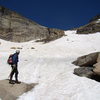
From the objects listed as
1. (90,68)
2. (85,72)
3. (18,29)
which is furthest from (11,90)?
(18,29)

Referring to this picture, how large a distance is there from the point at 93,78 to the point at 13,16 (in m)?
47.3

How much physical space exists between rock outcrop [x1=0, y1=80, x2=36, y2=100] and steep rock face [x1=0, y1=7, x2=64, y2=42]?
127 ft

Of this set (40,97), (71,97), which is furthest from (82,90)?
(40,97)

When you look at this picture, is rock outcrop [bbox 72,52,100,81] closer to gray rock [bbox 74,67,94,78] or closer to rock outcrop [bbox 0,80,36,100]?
gray rock [bbox 74,67,94,78]

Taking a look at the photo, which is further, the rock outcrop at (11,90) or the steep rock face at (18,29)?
the steep rock face at (18,29)

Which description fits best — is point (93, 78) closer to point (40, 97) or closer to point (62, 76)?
point (62, 76)

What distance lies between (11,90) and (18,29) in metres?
44.0

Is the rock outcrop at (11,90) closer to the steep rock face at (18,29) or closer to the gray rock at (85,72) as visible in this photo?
the gray rock at (85,72)

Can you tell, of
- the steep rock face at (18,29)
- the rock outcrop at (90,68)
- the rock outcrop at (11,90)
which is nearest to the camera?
the rock outcrop at (11,90)

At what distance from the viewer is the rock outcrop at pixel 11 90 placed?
10953mm

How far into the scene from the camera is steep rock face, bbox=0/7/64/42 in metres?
51.8

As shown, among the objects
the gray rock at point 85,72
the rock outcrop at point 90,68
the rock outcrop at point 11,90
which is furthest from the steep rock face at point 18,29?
the rock outcrop at point 11,90

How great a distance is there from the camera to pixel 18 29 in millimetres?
54438

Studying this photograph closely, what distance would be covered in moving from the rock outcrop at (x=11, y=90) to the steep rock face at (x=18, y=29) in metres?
38.6
